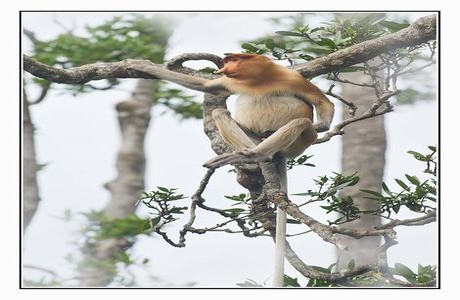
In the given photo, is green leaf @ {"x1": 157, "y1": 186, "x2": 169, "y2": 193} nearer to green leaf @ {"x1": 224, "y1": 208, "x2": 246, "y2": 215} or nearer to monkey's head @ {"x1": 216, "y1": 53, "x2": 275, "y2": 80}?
green leaf @ {"x1": 224, "y1": 208, "x2": 246, "y2": 215}

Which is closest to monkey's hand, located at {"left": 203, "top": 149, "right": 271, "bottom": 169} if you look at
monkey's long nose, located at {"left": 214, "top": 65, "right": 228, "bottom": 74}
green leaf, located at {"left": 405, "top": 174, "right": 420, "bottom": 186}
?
monkey's long nose, located at {"left": 214, "top": 65, "right": 228, "bottom": 74}

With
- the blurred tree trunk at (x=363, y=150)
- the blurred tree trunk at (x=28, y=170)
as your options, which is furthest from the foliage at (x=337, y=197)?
the blurred tree trunk at (x=28, y=170)

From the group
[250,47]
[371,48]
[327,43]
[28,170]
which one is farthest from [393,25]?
[28,170]

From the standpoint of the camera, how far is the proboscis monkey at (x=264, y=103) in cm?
356

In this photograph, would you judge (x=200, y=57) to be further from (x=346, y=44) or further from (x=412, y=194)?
(x=412, y=194)

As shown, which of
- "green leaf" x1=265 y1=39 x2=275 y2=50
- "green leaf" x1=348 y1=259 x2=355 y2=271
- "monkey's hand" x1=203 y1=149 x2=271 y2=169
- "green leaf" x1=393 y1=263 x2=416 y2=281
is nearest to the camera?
"monkey's hand" x1=203 y1=149 x2=271 y2=169

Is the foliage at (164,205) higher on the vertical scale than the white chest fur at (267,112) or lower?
lower

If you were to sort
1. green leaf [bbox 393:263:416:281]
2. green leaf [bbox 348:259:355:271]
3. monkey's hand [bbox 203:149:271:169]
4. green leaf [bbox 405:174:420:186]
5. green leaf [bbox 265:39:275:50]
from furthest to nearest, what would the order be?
green leaf [bbox 265:39:275:50]
green leaf [bbox 405:174:420:186]
green leaf [bbox 393:263:416:281]
green leaf [bbox 348:259:355:271]
monkey's hand [bbox 203:149:271:169]

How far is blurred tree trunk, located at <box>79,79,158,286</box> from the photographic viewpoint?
12.5 feet

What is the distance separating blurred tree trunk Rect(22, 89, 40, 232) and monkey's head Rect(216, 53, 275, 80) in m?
0.86

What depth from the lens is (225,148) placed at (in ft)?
12.0

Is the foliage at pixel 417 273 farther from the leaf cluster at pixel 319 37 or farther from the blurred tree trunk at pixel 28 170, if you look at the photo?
the blurred tree trunk at pixel 28 170

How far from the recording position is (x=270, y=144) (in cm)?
345

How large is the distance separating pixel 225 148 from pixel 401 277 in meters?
0.90
